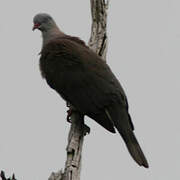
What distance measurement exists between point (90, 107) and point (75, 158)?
791mm

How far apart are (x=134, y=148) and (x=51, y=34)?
2.14 metres

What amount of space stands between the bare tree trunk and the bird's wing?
0.21 metres

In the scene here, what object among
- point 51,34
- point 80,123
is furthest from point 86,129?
point 51,34

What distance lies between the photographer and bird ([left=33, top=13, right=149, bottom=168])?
6.14m

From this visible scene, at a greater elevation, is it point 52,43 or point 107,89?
point 52,43

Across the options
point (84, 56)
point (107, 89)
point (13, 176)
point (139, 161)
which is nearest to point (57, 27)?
point (84, 56)

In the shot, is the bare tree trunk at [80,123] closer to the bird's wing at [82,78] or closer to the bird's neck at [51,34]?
the bird's wing at [82,78]

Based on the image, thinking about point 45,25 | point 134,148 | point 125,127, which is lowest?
→ point 134,148

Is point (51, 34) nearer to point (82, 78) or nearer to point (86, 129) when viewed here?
point (82, 78)

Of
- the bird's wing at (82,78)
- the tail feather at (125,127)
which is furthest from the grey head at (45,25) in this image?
the tail feather at (125,127)

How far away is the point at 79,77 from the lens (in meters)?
6.44

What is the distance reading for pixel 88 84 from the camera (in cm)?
636

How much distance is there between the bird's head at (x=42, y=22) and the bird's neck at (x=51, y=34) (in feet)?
0.21

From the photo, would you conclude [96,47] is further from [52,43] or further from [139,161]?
[139,161]
